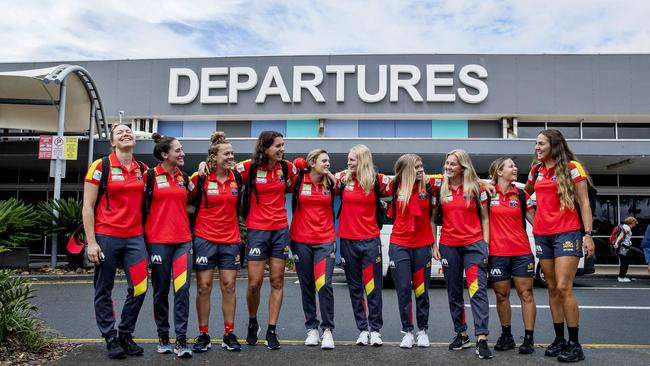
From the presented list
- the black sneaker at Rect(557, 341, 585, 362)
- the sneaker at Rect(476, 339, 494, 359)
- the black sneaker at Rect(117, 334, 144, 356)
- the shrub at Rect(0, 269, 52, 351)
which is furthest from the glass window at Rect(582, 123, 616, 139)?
the shrub at Rect(0, 269, 52, 351)

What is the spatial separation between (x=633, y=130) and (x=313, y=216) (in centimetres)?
1925

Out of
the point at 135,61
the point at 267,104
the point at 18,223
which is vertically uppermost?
the point at 135,61

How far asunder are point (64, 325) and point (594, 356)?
245 inches

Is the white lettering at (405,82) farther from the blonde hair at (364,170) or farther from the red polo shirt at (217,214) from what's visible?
the red polo shirt at (217,214)

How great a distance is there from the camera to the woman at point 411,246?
519 cm

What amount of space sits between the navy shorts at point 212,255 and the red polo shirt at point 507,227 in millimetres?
2589

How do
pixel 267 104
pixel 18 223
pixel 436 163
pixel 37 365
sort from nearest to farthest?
pixel 37 365, pixel 18 223, pixel 436 163, pixel 267 104

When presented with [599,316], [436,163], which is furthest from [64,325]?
[436,163]

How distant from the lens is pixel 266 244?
5148 mm

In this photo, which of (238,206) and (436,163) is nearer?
(238,206)

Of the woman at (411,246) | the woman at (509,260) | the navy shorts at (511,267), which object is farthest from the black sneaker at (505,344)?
the woman at (411,246)

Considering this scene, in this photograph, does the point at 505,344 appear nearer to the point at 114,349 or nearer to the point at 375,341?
the point at 375,341

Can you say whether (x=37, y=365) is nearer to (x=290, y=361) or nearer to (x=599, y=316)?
(x=290, y=361)

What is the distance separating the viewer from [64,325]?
6.70m
